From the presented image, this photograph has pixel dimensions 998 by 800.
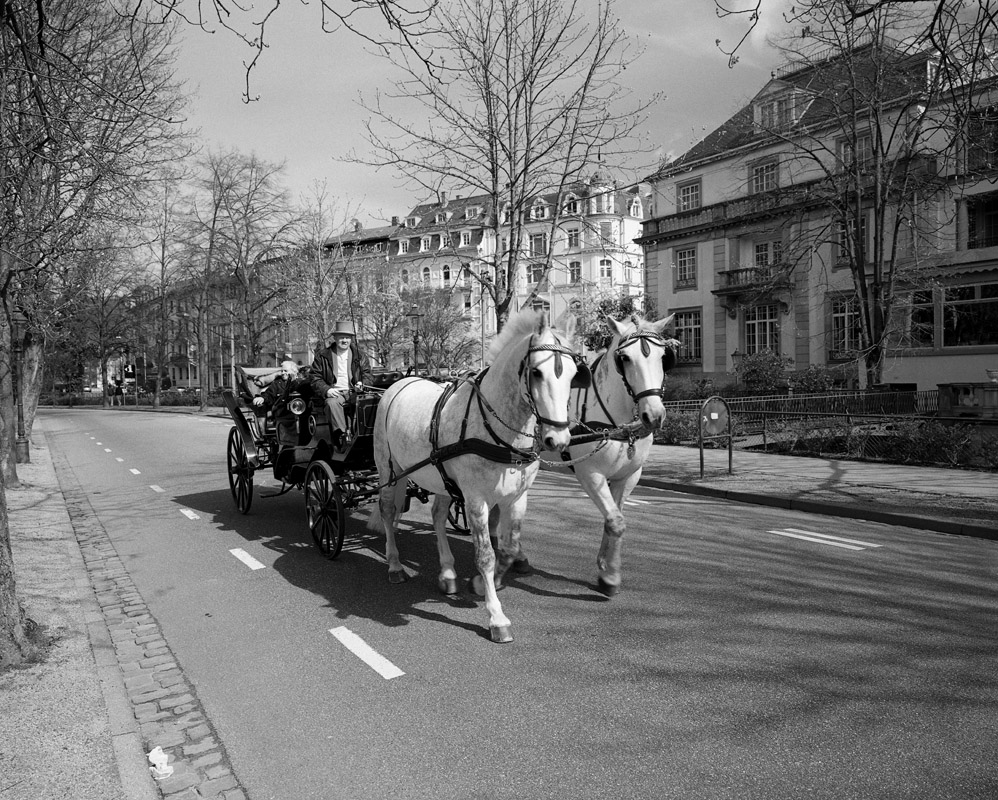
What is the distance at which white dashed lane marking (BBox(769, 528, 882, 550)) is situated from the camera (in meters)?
7.43

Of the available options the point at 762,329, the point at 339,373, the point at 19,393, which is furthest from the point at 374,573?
the point at 762,329

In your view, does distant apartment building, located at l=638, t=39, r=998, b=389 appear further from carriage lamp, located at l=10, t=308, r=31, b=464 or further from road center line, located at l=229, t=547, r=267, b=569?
carriage lamp, located at l=10, t=308, r=31, b=464

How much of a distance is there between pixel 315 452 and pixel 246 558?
1.34 meters

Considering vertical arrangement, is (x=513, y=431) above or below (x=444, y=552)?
above

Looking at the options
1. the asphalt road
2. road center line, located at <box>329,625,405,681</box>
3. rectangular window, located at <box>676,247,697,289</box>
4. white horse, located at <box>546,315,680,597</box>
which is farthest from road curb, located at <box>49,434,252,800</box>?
rectangular window, located at <box>676,247,697,289</box>

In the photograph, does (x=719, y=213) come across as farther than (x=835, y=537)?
Yes

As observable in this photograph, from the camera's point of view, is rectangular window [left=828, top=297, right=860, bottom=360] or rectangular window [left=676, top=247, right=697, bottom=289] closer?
rectangular window [left=828, top=297, right=860, bottom=360]

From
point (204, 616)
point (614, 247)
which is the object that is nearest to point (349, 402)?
point (204, 616)

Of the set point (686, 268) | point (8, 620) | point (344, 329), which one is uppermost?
point (686, 268)

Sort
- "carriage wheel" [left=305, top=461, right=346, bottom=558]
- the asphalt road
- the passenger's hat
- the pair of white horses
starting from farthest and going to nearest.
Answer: the passenger's hat < "carriage wheel" [left=305, top=461, right=346, bottom=558] < the pair of white horses < the asphalt road

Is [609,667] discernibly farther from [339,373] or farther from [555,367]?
[339,373]

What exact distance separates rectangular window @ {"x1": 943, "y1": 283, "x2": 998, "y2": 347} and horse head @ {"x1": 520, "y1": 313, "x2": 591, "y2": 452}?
84.5ft

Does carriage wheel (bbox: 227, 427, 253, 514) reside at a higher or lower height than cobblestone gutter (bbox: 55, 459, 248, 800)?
higher

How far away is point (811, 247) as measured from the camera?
66.0ft
